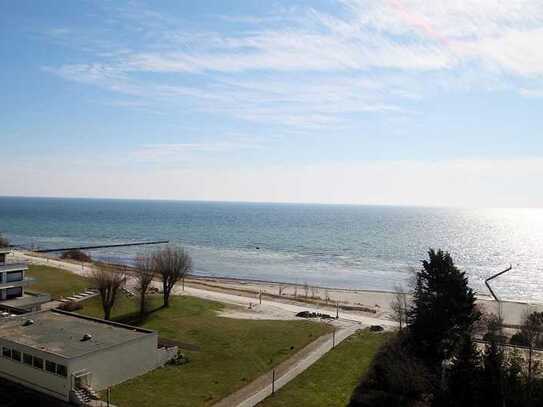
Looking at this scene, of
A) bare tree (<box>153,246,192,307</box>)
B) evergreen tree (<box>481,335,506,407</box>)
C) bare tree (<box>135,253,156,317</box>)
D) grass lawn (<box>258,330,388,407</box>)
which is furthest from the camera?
bare tree (<box>153,246,192,307</box>)

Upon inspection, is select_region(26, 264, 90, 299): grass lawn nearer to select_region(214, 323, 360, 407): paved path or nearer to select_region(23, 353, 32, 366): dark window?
select_region(23, 353, 32, 366): dark window

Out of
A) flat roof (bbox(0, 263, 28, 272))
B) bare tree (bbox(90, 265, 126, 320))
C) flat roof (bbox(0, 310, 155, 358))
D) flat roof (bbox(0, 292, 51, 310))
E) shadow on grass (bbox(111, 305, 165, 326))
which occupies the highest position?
flat roof (bbox(0, 263, 28, 272))

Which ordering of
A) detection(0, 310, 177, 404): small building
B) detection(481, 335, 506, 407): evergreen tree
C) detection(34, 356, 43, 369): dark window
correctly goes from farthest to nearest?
detection(34, 356, 43, 369): dark window → detection(0, 310, 177, 404): small building → detection(481, 335, 506, 407): evergreen tree

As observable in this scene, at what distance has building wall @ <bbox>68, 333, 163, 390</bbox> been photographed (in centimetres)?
3312

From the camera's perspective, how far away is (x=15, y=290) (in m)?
53.0

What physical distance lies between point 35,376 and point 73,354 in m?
3.50

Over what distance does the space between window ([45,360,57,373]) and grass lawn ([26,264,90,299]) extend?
25058mm

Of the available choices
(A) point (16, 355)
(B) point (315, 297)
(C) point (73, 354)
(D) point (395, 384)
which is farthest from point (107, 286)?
(B) point (315, 297)

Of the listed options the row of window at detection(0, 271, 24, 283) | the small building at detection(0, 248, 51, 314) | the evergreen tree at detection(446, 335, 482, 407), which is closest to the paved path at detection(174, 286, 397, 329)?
the small building at detection(0, 248, 51, 314)

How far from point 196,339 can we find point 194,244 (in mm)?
110326

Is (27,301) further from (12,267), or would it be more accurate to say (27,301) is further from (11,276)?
(12,267)

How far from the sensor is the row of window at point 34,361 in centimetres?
3244

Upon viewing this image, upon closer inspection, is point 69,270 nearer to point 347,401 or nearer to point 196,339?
point 196,339

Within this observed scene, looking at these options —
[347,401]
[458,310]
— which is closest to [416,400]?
[347,401]
